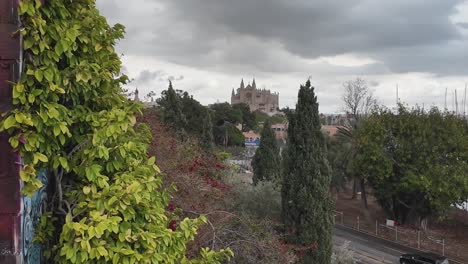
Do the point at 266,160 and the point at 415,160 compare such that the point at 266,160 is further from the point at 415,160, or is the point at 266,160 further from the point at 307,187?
the point at 307,187

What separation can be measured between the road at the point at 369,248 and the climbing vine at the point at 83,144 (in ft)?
54.7

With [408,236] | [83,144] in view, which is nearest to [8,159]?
[83,144]

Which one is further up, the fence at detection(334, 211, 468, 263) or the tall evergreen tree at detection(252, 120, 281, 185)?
the tall evergreen tree at detection(252, 120, 281, 185)

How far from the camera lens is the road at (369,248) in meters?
18.0

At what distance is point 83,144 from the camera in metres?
3.12

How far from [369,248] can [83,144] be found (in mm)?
19488

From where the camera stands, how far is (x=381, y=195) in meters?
21.9

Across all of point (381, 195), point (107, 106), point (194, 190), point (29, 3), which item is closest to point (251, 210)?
point (194, 190)

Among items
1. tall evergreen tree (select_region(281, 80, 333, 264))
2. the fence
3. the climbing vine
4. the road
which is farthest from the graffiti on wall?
the fence

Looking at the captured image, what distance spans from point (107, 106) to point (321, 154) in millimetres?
9216

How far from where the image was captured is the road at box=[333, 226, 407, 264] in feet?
59.1

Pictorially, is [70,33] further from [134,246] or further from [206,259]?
[206,259]

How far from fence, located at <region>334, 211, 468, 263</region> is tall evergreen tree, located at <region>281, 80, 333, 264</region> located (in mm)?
10756

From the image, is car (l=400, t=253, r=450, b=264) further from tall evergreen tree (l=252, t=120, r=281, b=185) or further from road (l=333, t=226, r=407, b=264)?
tall evergreen tree (l=252, t=120, r=281, b=185)
